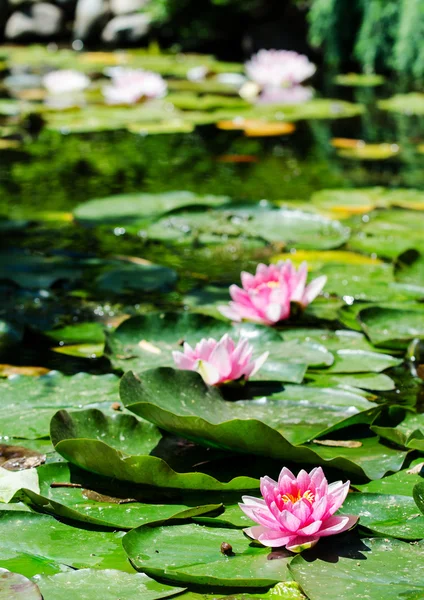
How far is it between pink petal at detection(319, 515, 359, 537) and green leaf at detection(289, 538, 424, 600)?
0.09ft

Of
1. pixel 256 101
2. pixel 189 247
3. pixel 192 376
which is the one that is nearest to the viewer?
pixel 192 376

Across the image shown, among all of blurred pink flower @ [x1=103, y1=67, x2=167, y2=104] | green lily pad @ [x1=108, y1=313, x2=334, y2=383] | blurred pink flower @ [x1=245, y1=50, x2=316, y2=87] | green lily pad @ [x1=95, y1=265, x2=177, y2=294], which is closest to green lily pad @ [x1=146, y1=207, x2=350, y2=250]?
green lily pad @ [x1=95, y1=265, x2=177, y2=294]

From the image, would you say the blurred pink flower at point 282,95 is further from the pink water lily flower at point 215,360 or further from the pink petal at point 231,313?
the pink water lily flower at point 215,360

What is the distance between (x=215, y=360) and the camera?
1.75 m

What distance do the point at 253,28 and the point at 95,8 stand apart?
83.9 inches

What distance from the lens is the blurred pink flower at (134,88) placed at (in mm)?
5078

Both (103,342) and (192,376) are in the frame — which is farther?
(103,342)

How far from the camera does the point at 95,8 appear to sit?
10203 mm

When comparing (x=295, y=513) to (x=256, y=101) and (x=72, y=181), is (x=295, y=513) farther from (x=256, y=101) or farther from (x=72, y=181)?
(x=256, y=101)

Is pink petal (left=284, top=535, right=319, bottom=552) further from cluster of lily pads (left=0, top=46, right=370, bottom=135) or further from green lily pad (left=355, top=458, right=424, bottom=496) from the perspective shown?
cluster of lily pads (left=0, top=46, right=370, bottom=135)

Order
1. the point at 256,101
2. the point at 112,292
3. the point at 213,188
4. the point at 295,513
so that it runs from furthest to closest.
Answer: the point at 256,101, the point at 213,188, the point at 112,292, the point at 295,513

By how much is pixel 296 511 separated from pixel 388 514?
0.66 ft

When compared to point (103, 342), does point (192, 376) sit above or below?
above

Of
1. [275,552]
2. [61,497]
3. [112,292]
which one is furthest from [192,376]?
[112,292]
